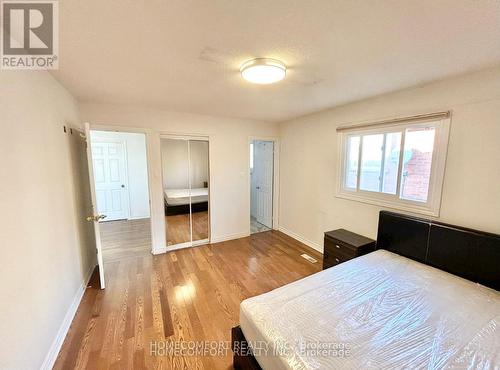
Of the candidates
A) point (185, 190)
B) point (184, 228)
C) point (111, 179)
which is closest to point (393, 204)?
point (185, 190)

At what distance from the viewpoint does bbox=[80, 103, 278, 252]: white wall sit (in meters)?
2.98

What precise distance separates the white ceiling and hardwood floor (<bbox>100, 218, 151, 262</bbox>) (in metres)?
2.51

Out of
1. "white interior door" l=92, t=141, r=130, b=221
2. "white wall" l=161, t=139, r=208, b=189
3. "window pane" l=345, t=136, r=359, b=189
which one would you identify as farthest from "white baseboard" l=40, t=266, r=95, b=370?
"window pane" l=345, t=136, r=359, b=189

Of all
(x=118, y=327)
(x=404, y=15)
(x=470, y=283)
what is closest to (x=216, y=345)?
(x=118, y=327)

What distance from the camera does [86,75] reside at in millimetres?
1900

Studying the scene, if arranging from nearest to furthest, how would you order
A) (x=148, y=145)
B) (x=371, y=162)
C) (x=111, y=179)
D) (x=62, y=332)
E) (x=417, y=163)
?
(x=62, y=332), (x=417, y=163), (x=371, y=162), (x=148, y=145), (x=111, y=179)

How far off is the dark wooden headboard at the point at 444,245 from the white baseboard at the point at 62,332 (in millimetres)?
3274

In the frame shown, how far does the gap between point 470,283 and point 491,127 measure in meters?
1.36

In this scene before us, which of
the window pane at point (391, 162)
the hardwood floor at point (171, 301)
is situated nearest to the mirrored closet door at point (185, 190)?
the hardwood floor at point (171, 301)

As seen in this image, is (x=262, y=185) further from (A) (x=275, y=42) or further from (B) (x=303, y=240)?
(A) (x=275, y=42)

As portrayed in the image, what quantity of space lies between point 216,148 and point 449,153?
3.12 m

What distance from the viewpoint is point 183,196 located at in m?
3.60

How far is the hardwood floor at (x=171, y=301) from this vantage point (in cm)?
162

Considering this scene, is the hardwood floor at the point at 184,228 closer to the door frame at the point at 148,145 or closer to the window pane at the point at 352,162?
the door frame at the point at 148,145
